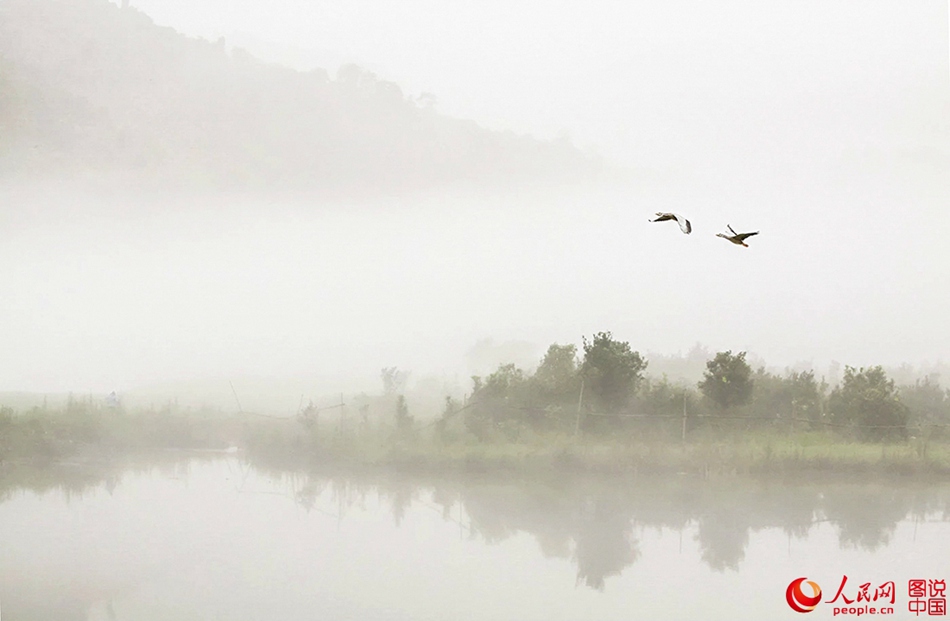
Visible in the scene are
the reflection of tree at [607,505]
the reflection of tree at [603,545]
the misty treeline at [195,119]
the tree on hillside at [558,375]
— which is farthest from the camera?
the misty treeline at [195,119]

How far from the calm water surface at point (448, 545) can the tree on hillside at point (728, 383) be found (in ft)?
4.57

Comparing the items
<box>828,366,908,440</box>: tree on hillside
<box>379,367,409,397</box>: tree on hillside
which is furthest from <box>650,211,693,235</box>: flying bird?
<box>379,367,409,397</box>: tree on hillside

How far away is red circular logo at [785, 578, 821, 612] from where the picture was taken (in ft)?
19.0

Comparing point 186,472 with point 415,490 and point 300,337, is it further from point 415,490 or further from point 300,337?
point 300,337

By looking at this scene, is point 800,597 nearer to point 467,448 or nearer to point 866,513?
point 866,513

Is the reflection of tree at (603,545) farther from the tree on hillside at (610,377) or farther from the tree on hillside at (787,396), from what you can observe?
the tree on hillside at (787,396)

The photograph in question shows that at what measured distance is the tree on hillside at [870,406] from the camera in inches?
356

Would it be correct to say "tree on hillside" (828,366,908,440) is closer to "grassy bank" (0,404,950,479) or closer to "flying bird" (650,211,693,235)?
"grassy bank" (0,404,950,479)

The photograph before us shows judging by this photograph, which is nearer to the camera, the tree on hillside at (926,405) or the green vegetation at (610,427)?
the green vegetation at (610,427)

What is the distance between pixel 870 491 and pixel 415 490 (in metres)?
4.73

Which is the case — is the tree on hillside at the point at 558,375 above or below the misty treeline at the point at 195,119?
below

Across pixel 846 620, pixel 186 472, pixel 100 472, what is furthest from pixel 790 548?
pixel 100 472

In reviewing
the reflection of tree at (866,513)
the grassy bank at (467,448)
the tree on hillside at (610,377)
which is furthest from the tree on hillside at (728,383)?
the reflection of tree at (866,513)

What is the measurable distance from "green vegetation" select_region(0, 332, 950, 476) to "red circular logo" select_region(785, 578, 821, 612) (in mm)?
2485
